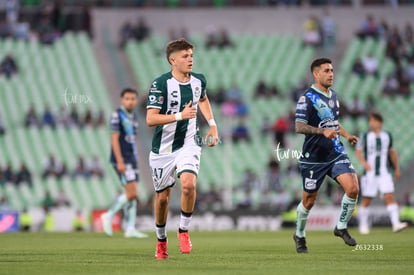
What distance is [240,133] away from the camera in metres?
38.0

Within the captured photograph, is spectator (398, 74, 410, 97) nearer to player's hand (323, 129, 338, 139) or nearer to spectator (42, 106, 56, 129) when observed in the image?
spectator (42, 106, 56, 129)

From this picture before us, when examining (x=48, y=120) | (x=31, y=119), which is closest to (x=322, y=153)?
(x=48, y=120)

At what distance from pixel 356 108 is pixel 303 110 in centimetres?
2339

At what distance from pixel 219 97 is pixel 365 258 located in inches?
1004

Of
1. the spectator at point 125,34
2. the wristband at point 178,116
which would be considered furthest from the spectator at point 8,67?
the wristband at point 178,116

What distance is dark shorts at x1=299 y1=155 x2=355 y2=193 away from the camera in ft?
50.6

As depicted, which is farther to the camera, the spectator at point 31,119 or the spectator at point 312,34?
the spectator at point 312,34

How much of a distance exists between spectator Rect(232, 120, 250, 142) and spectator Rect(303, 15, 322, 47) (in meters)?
7.11

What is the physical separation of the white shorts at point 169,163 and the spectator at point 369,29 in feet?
99.3

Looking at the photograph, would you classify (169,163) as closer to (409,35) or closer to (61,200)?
(61,200)

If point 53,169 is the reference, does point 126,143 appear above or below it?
above

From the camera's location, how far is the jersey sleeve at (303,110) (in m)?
15.3

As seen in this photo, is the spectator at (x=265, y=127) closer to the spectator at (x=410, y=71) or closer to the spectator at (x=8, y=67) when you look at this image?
the spectator at (x=410, y=71)

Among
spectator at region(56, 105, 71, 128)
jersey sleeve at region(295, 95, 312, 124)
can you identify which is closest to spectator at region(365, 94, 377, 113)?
spectator at region(56, 105, 71, 128)
